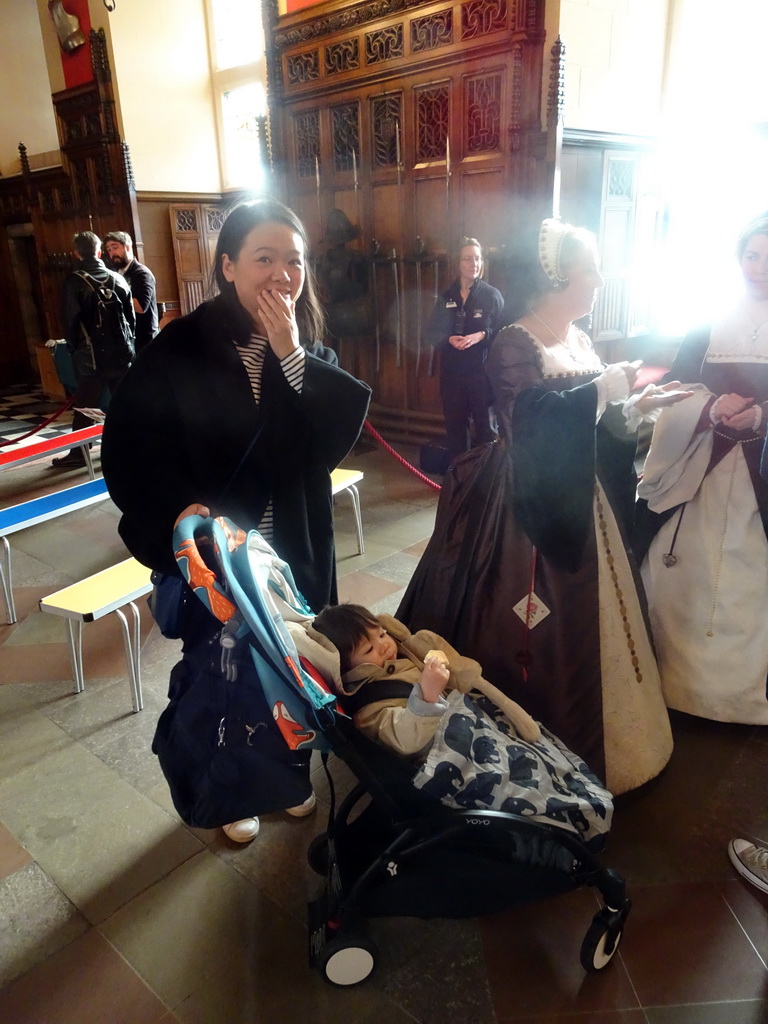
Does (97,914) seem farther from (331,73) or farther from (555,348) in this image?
(331,73)

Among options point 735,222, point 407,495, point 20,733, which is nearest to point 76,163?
point 407,495

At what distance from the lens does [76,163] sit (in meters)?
7.45

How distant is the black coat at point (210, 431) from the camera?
4.94 ft

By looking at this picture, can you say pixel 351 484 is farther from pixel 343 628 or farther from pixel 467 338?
pixel 343 628

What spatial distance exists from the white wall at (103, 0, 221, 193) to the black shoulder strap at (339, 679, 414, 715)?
23.1 ft

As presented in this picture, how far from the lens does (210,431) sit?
153cm

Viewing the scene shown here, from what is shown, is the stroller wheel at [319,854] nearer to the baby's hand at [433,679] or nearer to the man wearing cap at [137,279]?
the baby's hand at [433,679]

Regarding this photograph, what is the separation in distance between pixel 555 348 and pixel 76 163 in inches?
292

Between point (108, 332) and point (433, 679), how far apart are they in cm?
411

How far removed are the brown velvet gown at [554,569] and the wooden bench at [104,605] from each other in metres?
1.08

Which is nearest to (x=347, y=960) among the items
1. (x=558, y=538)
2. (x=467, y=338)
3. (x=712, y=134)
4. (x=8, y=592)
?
(x=558, y=538)

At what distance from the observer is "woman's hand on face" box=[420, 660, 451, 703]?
138cm

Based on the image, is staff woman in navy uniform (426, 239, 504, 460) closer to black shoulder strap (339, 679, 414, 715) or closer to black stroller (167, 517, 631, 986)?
black shoulder strap (339, 679, 414, 715)

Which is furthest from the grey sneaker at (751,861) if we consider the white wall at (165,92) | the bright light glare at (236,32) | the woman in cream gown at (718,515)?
the bright light glare at (236,32)
